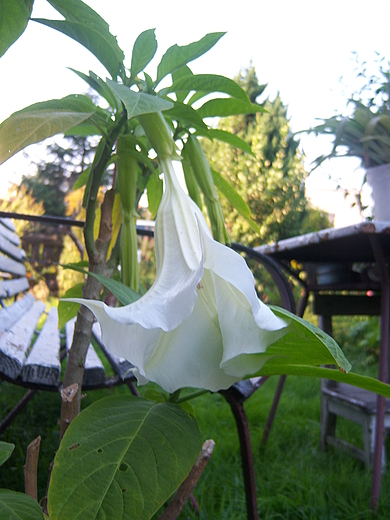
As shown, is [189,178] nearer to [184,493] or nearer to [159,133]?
[159,133]

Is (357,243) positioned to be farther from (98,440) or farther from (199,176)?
(98,440)

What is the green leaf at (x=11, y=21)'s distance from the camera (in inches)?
17.7

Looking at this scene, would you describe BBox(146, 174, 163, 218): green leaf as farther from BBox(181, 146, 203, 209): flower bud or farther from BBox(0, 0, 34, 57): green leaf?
BBox(0, 0, 34, 57): green leaf

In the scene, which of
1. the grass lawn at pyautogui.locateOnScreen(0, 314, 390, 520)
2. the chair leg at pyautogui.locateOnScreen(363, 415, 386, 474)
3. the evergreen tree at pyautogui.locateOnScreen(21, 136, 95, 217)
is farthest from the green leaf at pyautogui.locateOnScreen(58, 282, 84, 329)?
the evergreen tree at pyautogui.locateOnScreen(21, 136, 95, 217)

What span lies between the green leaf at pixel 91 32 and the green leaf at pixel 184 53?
49mm

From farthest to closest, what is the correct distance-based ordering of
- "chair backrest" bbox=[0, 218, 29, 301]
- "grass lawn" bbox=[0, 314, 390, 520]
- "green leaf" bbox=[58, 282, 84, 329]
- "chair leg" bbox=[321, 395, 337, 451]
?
"chair backrest" bbox=[0, 218, 29, 301] → "chair leg" bbox=[321, 395, 337, 451] → "grass lawn" bbox=[0, 314, 390, 520] → "green leaf" bbox=[58, 282, 84, 329]

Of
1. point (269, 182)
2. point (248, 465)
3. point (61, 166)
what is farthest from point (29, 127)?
point (61, 166)

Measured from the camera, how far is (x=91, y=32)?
0.44m

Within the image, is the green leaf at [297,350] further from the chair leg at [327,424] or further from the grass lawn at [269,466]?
the chair leg at [327,424]

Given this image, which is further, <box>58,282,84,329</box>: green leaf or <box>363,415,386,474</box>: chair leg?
<box>363,415,386,474</box>: chair leg

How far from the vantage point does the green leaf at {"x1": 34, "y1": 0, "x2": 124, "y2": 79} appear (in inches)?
17.5

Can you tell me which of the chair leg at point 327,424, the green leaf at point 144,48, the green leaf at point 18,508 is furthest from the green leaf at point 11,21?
the chair leg at point 327,424

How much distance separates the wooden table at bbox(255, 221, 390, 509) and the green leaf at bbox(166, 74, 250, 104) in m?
0.73

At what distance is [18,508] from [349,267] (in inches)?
58.5
